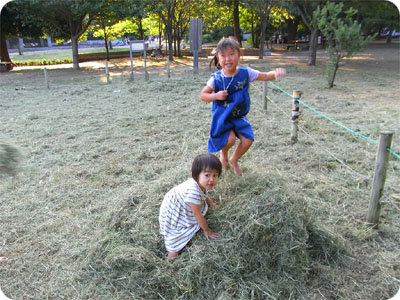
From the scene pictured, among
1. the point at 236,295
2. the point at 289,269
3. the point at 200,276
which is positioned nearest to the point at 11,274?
the point at 200,276

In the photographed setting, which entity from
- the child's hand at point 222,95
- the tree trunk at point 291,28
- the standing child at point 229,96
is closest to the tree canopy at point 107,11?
the tree trunk at point 291,28

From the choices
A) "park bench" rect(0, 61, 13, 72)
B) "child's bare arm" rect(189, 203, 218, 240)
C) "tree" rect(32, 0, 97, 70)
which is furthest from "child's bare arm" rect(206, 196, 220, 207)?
"park bench" rect(0, 61, 13, 72)

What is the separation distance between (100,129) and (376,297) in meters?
5.41

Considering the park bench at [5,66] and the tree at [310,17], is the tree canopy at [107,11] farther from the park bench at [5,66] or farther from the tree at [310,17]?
the park bench at [5,66]

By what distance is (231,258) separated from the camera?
7.68 feet

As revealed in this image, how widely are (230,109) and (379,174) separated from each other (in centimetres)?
145

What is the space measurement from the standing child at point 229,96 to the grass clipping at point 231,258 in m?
0.63

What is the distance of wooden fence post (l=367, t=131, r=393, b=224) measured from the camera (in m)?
2.80

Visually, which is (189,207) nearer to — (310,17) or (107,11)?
(310,17)

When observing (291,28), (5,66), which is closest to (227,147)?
(5,66)

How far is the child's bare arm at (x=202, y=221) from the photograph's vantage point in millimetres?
2424

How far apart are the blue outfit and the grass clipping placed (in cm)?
66

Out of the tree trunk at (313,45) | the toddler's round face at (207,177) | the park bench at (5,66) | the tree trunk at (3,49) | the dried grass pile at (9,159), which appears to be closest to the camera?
the dried grass pile at (9,159)

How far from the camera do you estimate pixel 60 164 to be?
4.72m
